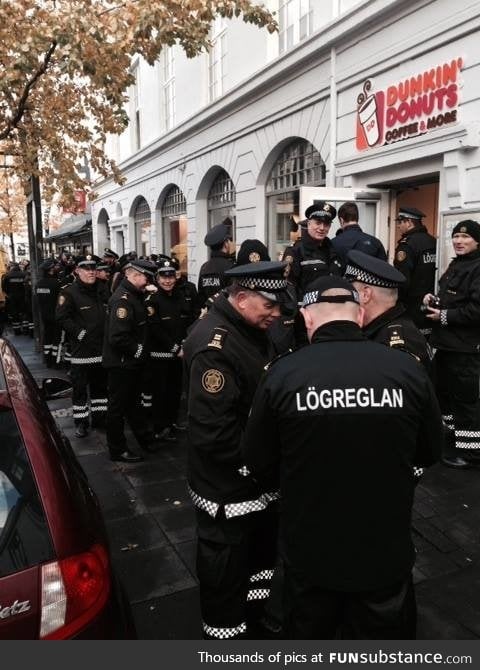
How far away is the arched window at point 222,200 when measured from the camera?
41.5ft

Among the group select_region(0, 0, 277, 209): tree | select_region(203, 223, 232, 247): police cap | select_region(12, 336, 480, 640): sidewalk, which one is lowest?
select_region(12, 336, 480, 640): sidewalk

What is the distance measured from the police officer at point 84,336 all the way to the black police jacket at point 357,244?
109 inches

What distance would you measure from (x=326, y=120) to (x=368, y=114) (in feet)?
3.72

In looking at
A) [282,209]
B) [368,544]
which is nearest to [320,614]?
[368,544]

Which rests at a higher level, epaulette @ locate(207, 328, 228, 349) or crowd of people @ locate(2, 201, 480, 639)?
epaulette @ locate(207, 328, 228, 349)

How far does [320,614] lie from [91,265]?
4904 mm

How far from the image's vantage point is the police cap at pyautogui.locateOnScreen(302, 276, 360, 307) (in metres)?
1.95

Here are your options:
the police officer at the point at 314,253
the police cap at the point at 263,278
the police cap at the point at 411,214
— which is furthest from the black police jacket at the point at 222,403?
the police cap at the point at 411,214

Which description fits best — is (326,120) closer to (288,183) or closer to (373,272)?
(288,183)

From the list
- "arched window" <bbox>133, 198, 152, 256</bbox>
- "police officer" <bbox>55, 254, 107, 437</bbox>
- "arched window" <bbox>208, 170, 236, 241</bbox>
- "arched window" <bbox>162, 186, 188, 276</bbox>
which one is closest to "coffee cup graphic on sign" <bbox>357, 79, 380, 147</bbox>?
"police officer" <bbox>55, 254, 107, 437</bbox>

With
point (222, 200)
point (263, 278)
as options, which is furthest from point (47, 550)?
point (222, 200)

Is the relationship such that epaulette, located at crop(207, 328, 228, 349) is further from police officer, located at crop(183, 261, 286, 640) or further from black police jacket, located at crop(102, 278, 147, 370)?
black police jacket, located at crop(102, 278, 147, 370)

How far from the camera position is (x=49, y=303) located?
9883 mm

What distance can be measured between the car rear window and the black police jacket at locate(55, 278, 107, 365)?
4013 millimetres
